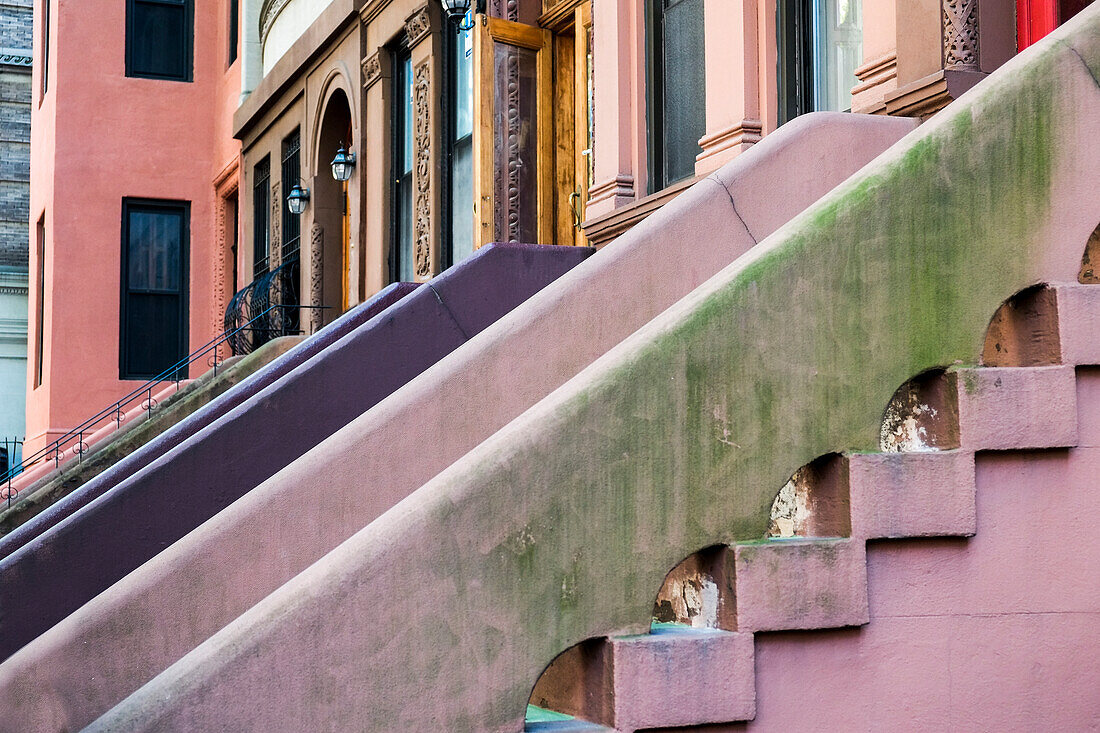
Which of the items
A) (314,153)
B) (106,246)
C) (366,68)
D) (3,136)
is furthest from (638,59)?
(3,136)

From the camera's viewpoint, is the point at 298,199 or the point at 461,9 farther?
the point at 298,199

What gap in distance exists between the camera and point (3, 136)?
1096 inches

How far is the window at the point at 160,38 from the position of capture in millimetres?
19719

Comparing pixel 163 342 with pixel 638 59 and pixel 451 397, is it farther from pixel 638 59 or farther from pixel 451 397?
pixel 451 397

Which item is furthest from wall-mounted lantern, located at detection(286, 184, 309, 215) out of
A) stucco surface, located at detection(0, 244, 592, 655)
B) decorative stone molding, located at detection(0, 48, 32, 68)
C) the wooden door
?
decorative stone molding, located at detection(0, 48, 32, 68)

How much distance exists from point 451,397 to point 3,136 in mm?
25402

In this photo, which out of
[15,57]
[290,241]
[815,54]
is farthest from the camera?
[15,57]

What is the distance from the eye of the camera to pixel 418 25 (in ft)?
39.8

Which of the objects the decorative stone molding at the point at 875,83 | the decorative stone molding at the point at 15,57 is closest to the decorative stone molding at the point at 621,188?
the decorative stone molding at the point at 875,83

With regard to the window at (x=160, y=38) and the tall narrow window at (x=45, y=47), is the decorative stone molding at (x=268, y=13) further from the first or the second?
the tall narrow window at (x=45, y=47)

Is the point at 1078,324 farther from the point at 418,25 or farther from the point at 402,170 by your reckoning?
the point at 402,170

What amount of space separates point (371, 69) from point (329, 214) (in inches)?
82.2

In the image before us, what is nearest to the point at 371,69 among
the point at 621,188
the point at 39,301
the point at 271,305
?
the point at 271,305

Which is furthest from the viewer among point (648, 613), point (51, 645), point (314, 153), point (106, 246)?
point (106, 246)
